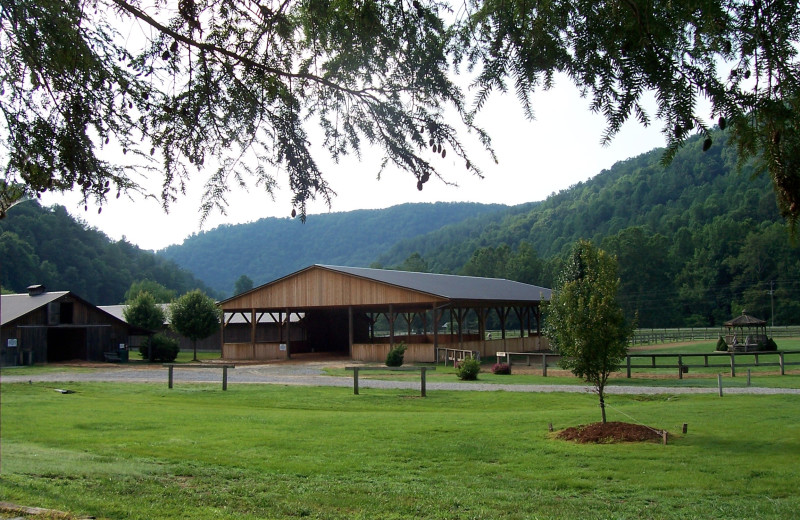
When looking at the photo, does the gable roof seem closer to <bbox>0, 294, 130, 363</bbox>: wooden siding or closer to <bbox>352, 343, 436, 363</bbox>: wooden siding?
<bbox>352, 343, 436, 363</bbox>: wooden siding

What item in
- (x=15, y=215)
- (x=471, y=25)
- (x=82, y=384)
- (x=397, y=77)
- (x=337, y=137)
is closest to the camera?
(x=471, y=25)

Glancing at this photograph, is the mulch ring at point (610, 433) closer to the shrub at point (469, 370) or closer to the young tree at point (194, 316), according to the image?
the shrub at point (469, 370)

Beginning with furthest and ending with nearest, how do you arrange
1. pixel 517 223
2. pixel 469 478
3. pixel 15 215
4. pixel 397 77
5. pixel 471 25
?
pixel 517 223
pixel 15 215
pixel 469 478
pixel 397 77
pixel 471 25

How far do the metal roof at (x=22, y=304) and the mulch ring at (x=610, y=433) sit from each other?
32.5 metres

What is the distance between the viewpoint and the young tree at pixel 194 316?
41.5 m

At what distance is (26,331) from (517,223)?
77778mm

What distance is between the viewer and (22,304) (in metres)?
37.8

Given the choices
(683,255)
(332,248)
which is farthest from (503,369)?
(683,255)

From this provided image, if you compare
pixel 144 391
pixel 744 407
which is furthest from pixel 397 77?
pixel 144 391

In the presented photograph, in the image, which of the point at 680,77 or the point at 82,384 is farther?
the point at 82,384

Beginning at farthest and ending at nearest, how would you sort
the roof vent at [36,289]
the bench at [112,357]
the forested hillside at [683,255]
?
1. the forested hillside at [683,255]
2. the bench at [112,357]
3. the roof vent at [36,289]

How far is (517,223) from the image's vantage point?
103 m

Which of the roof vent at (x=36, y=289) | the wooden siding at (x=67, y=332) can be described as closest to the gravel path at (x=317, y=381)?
the wooden siding at (x=67, y=332)

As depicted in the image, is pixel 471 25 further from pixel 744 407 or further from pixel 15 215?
pixel 744 407
